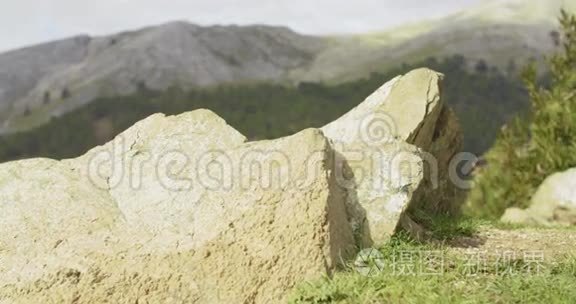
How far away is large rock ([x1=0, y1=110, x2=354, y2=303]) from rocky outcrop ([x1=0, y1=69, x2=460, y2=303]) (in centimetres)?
2

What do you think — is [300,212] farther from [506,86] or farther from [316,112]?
[506,86]

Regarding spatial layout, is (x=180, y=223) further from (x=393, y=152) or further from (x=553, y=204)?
(x=553, y=204)

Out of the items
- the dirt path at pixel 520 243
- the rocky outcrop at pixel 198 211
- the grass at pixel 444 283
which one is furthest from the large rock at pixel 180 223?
the dirt path at pixel 520 243

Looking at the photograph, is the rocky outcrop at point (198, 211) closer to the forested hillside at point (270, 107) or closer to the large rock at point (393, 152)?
the large rock at point (393, 152)

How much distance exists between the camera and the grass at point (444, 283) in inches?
313

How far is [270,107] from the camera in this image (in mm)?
148500

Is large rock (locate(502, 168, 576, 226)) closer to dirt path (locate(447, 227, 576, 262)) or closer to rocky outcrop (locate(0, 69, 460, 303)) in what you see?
dirt path (locate(447, 227, 576, 262))

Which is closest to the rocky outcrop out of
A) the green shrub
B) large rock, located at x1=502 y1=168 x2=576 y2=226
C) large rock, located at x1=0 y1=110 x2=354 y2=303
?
large rock, located at x1=0 y1=110 x2=354 y2=303

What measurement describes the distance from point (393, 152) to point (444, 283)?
3069 mm

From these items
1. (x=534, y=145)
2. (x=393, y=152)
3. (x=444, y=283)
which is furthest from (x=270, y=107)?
(x=444, y=283)

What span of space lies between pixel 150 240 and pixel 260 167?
73.0 inches

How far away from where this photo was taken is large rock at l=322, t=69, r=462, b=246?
1023 cm

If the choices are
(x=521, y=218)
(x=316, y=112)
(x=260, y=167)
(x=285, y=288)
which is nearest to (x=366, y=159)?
(x=260, y=167)

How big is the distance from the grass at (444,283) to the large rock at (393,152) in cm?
87
